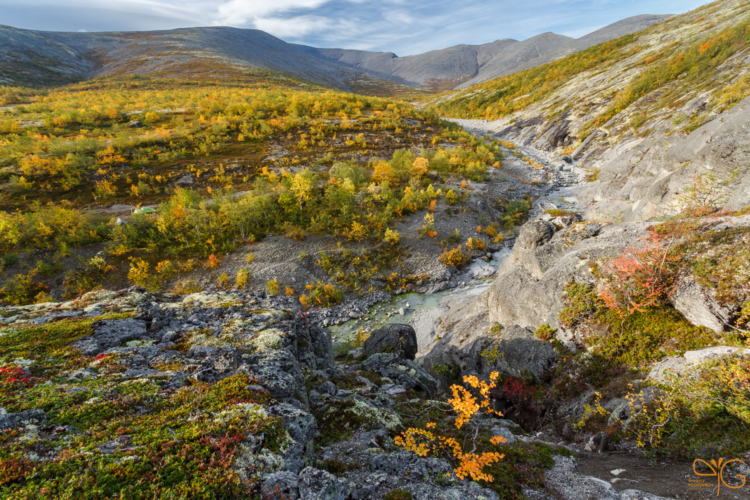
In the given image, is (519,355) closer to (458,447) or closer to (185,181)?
(458,447)

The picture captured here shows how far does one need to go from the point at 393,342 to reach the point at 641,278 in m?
12.5

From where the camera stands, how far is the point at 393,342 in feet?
56.9

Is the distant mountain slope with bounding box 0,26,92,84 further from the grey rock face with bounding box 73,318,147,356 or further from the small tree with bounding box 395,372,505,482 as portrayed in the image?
the small tree with bounding box 395,372,505,482

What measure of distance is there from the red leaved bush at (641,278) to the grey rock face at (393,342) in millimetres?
10695

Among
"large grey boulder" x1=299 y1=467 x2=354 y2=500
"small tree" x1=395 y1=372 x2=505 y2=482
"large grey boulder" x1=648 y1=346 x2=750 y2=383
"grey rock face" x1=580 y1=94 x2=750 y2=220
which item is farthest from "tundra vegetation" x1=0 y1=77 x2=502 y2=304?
"large grey boulder" x1=648 y1=346 x2=750 y2=383

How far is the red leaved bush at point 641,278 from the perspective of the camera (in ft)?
30.3

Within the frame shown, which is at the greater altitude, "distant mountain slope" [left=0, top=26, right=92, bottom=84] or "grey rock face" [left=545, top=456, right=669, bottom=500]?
"distant mountain slope" [left=0, top=26, right=92, bottom=84]

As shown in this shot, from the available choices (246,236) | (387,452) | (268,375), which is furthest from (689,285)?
(246,236)

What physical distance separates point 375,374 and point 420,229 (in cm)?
2292

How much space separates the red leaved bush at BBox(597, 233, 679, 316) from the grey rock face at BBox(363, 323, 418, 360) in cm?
1070

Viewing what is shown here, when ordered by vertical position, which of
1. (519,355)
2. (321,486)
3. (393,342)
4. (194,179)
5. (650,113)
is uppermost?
(650,113)

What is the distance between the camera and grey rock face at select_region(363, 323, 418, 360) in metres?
17.1

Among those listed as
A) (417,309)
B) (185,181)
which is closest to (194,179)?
(185,181)

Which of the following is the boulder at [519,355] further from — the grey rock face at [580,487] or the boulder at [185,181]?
the boulder at [185,181]
